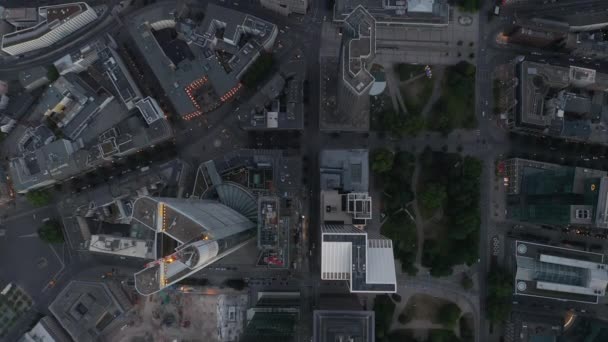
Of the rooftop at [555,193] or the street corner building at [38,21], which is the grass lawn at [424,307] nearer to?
the rooftop at [555,193]

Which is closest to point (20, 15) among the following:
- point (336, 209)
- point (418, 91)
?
point (336, 209)

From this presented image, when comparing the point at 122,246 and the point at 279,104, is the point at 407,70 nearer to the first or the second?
the point at 279,104

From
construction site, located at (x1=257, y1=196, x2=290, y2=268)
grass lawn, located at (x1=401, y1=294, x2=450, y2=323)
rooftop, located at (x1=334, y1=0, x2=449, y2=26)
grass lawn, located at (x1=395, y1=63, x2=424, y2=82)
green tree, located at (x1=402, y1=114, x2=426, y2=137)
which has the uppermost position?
rooftop, located at (x1=334, y1=0, x2=449, y2=26)

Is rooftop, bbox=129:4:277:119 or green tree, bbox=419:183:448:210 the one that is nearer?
green tree, bbox=419:183:448:210

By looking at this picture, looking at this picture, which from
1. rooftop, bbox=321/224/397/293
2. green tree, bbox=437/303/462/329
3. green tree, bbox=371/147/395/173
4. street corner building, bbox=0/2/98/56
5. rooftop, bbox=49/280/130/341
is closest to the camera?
rooftop, bbox=321/224/397/293

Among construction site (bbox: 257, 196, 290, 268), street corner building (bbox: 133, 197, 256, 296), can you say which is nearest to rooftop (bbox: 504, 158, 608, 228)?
construction site (bbox: 257, 196, 290, 268)

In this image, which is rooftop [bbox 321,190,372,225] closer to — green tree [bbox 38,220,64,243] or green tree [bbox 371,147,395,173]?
green tree [bbox 371,147,395,173]

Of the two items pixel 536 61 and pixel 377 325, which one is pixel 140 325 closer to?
pixel 377 325

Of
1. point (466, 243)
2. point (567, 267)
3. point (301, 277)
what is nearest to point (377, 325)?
point (301, 277)
